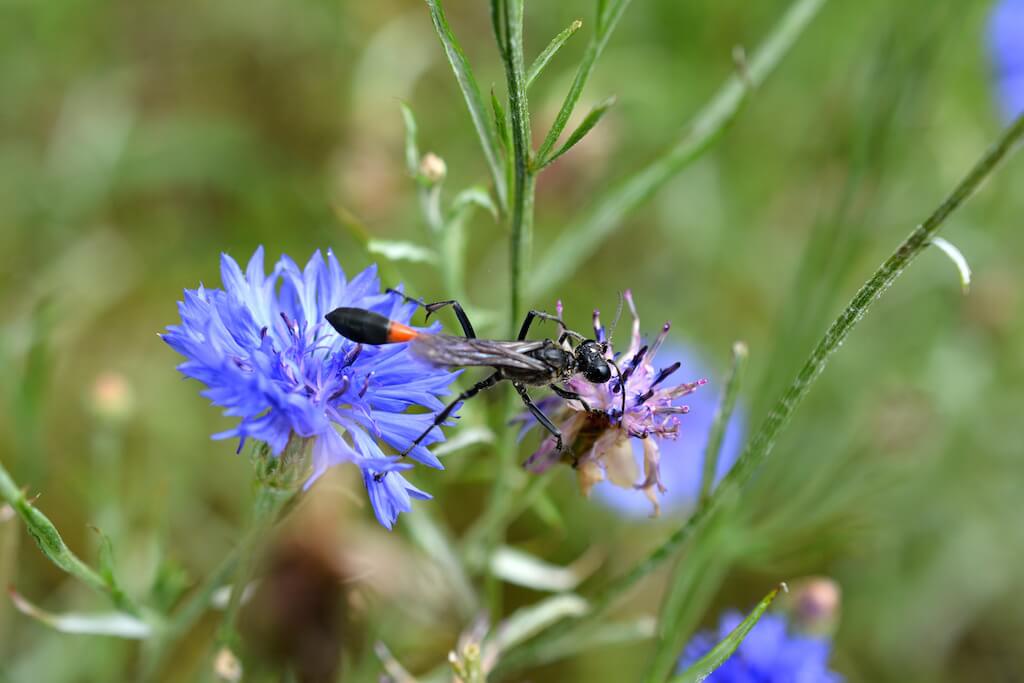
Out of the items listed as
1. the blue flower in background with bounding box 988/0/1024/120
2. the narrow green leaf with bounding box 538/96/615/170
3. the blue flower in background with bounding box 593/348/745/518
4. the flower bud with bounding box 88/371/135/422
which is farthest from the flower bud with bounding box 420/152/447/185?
the blue flower in background with bounding box 988/0/1024/120

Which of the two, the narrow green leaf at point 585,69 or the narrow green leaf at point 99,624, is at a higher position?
the narrow green leaf at point 585,69

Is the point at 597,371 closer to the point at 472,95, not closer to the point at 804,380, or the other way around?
the point at 804,380

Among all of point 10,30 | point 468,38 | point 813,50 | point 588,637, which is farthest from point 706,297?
point 10,30

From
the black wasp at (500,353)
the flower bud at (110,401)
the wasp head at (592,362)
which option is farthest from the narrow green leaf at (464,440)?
the flower bud at (110,401)

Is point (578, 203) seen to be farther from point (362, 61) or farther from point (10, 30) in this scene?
point (10, 30)

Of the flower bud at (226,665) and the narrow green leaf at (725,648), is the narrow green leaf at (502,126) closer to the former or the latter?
the narrow green leaf at (725,648)

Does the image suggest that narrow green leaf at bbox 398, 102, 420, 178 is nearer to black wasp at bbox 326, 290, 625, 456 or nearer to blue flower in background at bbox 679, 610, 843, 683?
black wasp at bbox 326, 290, 625, 456

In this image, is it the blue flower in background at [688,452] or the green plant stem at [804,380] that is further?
the blue flower in background at [688,452]
